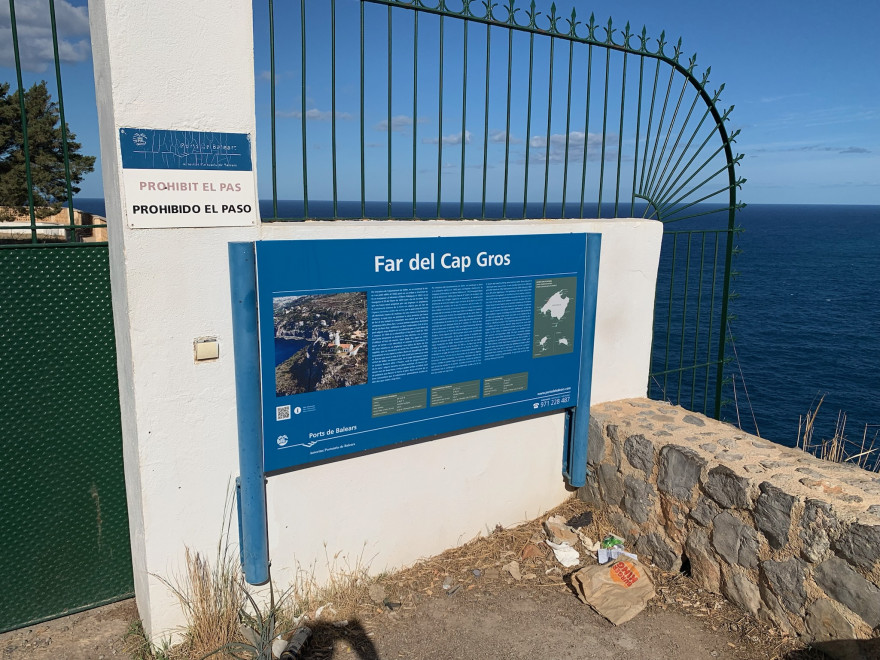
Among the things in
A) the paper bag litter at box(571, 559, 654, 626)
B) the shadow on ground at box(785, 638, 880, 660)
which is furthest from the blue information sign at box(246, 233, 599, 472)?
the shadow on ground at box(785, 638, 880, 660)

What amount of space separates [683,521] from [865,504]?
1166mm

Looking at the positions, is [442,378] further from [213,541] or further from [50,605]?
[50,605]

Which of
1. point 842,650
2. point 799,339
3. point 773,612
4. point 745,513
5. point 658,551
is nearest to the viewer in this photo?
point 842,650

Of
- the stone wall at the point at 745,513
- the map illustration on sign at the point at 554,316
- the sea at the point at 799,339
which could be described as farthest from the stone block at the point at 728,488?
the sea at the point at 799,339

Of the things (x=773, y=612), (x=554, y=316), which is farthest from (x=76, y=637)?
(x=773, y=612)

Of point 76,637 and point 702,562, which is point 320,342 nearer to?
point 76,637

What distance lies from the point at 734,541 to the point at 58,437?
13.3 ft

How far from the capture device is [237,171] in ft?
12.0

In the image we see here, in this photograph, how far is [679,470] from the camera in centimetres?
458

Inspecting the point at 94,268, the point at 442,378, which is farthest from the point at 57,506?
the point at 442,378

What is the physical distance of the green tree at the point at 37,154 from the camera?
13.4ft

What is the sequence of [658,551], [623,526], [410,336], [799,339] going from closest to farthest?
[410,336]
[658,551]
[623,526]
[799,339]

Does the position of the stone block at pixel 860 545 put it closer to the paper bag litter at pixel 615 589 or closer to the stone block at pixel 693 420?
the paper bag litter at pixel 615 589

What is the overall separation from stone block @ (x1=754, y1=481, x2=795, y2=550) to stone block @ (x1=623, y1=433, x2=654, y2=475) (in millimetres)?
870
